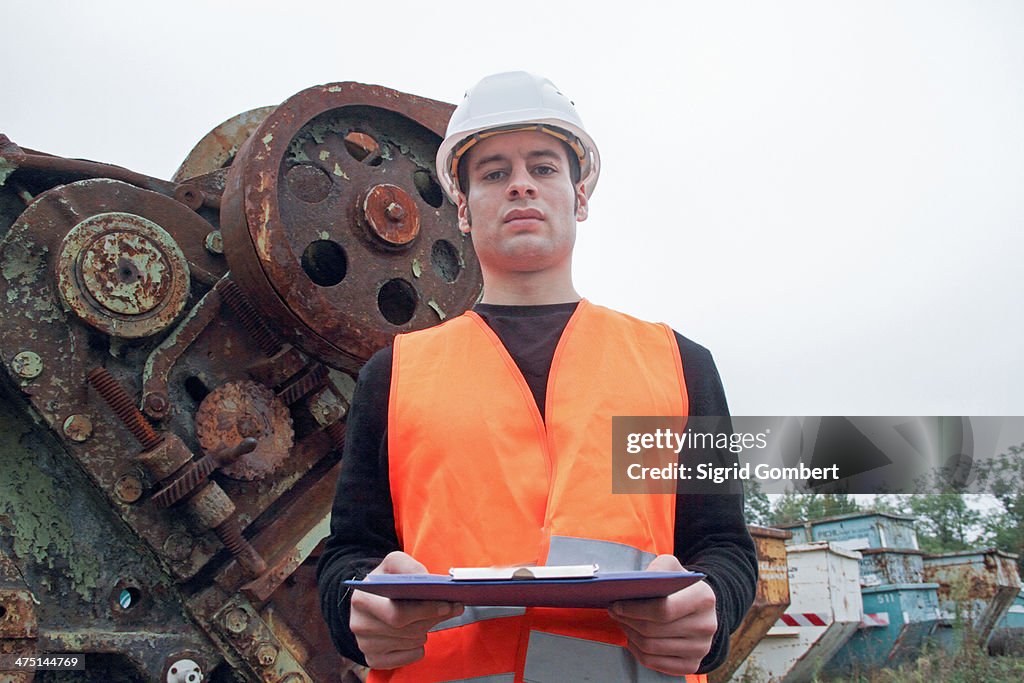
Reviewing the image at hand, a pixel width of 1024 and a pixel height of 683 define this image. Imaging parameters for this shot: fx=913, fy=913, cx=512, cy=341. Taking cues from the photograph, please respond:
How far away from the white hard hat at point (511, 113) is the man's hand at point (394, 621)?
2.98 feet

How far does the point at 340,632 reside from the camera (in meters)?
1.56

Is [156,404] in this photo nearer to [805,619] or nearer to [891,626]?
[805,619]

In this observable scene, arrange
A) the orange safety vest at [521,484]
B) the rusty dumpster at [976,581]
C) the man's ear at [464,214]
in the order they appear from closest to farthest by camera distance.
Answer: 1. the orange safety vest at [521,484]
2. the man's ear at [464,214]
3. the rusty dumpster at [976,581]

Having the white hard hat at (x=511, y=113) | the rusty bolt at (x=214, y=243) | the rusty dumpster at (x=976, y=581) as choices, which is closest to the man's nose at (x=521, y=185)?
the white hard hat at (x=511, y=113)

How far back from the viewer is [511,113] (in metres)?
1.88

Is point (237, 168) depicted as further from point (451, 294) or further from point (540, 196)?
point (540, 196)

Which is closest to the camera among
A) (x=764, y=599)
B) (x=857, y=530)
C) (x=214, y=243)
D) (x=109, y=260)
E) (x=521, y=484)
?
(x=521, y=484)

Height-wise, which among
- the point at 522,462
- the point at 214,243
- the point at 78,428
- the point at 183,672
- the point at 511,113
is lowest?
the point at 183,672

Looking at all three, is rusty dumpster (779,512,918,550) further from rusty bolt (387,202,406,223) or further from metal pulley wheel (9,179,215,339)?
metal pulley wheel (9,179,215,339)

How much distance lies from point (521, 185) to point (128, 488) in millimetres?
2298

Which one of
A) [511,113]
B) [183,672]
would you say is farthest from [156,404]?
[511,113]

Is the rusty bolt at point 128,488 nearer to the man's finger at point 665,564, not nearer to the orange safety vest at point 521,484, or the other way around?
the orange safety vest at point 521,484

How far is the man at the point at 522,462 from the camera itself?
1420 millimetres

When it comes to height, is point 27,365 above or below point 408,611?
above
